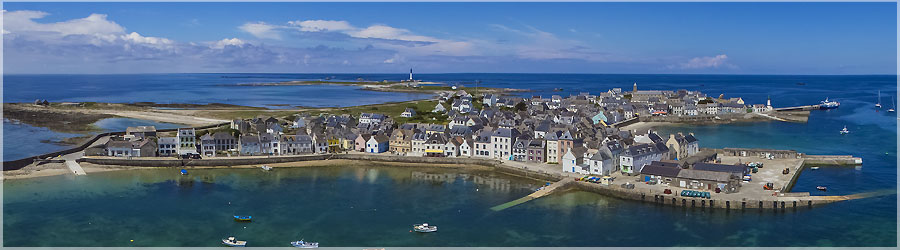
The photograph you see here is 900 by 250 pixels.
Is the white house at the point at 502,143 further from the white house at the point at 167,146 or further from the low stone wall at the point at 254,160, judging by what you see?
the white house at the point at 167,146

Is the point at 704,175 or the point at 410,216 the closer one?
the point at 410,216

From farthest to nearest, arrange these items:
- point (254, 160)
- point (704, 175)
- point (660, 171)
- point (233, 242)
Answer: point (254, 160) → point (660, 171) → point (704, 175) → point (233, 242)

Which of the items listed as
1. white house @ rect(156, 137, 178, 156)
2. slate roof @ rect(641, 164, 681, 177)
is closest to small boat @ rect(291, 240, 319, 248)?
slate roof @ rect(641, 164, 681, 177)

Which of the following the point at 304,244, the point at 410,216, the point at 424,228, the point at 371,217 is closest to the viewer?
the point at 304,244

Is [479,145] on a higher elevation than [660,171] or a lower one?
higher

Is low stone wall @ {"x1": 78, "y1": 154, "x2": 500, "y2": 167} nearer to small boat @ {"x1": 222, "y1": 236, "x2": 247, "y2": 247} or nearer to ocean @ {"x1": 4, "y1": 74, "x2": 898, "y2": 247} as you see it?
ocean @ {"x1": 4, "y1": 74, "x2": 898, "y2": 247}

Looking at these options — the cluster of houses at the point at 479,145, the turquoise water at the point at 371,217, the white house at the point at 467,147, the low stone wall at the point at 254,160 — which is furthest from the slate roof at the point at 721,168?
the white house at the point at 467,147

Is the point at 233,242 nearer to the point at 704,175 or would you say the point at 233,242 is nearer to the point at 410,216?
the point at 410,216

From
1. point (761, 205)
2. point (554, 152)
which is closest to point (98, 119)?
point (554, 152)

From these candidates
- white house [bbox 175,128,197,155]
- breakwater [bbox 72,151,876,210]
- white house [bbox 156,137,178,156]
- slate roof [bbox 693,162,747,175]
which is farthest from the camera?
white house [bbox 156,137,178,156]

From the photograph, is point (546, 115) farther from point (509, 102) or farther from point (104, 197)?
point (104, 197)

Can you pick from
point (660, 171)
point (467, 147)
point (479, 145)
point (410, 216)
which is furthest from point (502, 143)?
point (410, 216)
